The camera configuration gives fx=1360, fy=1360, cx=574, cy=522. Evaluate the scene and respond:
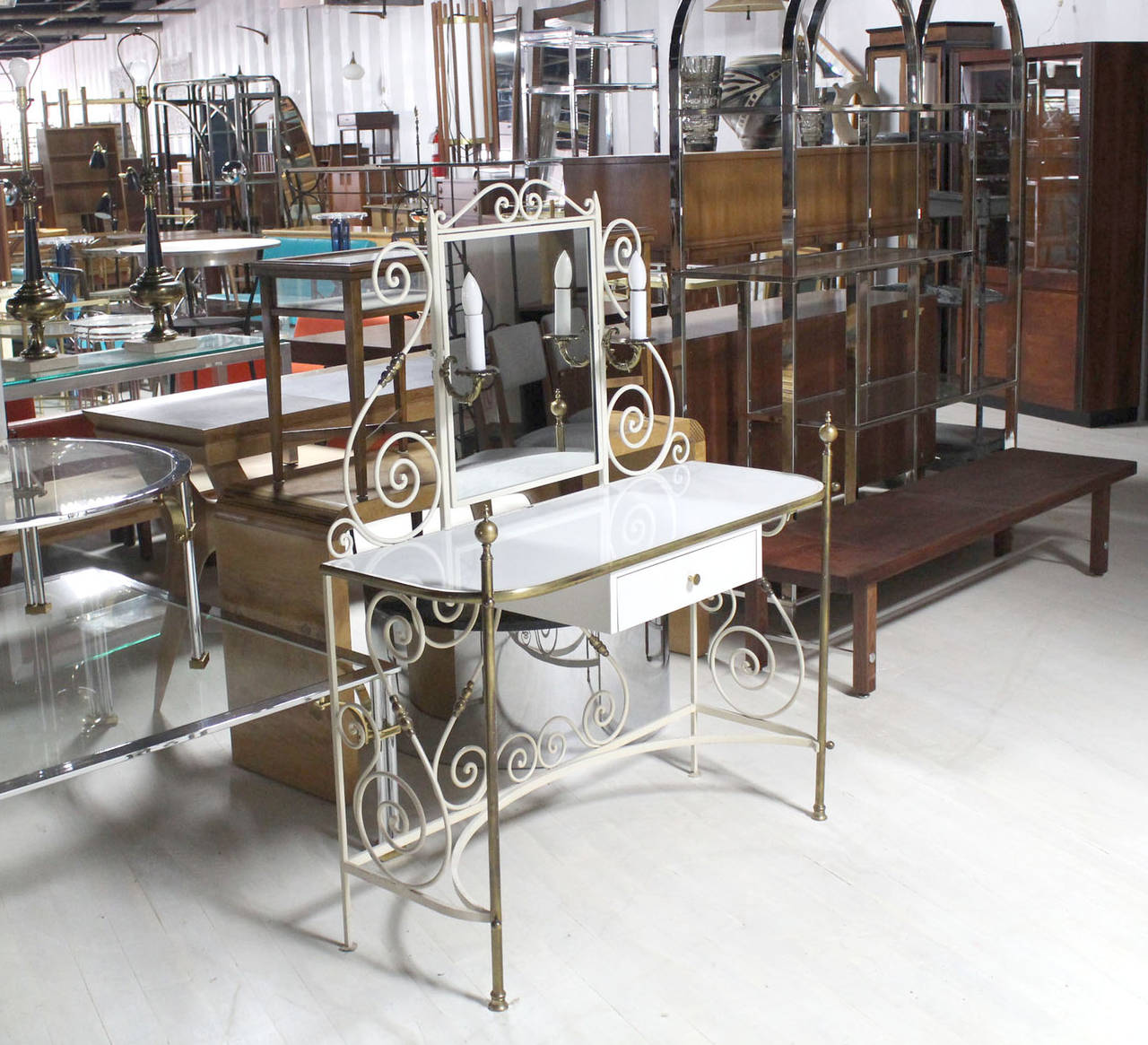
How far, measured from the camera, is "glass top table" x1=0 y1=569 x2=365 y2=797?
265 cm

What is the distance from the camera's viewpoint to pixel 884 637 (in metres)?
4.43

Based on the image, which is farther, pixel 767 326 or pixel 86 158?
pixel 86 158

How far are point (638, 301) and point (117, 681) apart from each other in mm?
1430

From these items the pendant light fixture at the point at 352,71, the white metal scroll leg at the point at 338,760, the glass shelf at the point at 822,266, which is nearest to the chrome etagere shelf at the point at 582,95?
the pendant light fixture at the point at 352,71

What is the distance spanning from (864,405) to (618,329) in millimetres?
1836

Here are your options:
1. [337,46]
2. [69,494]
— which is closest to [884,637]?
[69,494]

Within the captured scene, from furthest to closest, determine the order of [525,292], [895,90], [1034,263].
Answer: [895,90]
[1034,263]
[525,292]

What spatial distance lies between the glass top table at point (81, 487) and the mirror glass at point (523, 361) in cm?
62

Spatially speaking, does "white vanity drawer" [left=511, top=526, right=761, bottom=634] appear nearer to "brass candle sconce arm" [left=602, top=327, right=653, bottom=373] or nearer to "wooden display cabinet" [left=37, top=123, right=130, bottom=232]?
"brass candle sconce arm" [left=602, top=327, right=653, bottom=373]

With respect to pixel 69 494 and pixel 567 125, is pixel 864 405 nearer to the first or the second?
pixel 69 494

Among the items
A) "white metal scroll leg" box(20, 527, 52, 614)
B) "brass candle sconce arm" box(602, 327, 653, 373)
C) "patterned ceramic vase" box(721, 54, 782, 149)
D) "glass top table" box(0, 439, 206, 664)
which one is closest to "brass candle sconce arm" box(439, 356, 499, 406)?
"brass candle sconce arm" box(602, 327, 653, 373)

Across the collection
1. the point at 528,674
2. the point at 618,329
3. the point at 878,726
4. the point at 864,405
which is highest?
the point at 618,329

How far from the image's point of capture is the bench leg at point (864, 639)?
12.7 feet

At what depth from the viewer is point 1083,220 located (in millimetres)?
7355
